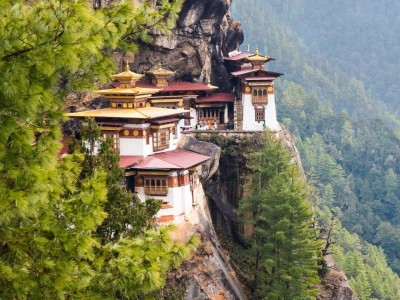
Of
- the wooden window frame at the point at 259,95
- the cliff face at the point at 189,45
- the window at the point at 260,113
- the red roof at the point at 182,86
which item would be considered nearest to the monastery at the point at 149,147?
the red roof at the point at 182,86

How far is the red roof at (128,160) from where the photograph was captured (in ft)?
96.1

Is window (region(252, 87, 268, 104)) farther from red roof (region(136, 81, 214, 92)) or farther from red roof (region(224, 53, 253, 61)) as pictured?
red roof (region(224, 53, 253, 61))

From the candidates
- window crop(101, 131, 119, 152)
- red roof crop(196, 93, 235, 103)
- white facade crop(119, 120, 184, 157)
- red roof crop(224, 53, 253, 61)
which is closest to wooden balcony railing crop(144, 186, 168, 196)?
white facade crop(119, 120, 184, 157)

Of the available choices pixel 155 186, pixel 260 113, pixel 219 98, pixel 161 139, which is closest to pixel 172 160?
pixel 155 186

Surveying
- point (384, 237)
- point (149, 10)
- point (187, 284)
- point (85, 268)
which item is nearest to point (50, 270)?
point (85, 268)

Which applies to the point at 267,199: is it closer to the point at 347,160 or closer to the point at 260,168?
the point at 260,168

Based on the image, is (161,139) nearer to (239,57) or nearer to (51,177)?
(239,57)

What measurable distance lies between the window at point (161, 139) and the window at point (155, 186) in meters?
2.26

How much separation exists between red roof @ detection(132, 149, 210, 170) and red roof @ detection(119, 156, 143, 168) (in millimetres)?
216

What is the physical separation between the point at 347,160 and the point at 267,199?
81148 mm

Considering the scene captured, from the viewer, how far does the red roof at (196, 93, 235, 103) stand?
42888 millimetres

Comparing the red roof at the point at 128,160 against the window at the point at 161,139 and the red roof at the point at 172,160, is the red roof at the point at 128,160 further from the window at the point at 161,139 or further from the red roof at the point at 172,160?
the window at the point at 161,139

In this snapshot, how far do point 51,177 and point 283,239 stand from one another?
22052mm

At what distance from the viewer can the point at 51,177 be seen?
33.1ft
